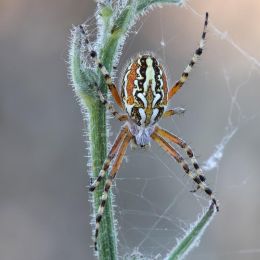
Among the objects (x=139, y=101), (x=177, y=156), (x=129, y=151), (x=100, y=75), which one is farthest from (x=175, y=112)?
(x=129, y=151)

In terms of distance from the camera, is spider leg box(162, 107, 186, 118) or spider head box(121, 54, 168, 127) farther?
spider leg box(162, 107, 186, 118)

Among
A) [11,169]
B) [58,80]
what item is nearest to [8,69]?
[58,80]

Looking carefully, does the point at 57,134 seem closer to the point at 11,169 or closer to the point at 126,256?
the point at 11,169

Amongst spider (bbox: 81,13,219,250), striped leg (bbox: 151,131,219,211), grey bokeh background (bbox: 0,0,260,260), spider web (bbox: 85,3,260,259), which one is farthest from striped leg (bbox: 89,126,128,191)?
grey bokeh background (bbox: 0,0,260,260)

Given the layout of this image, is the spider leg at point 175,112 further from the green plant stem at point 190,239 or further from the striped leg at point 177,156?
the green plant stem at point 190,239

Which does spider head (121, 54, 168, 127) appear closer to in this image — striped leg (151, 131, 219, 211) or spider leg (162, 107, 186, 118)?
spider leg (162, 107, 186, 118)

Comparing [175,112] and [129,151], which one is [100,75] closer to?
[175,112]
